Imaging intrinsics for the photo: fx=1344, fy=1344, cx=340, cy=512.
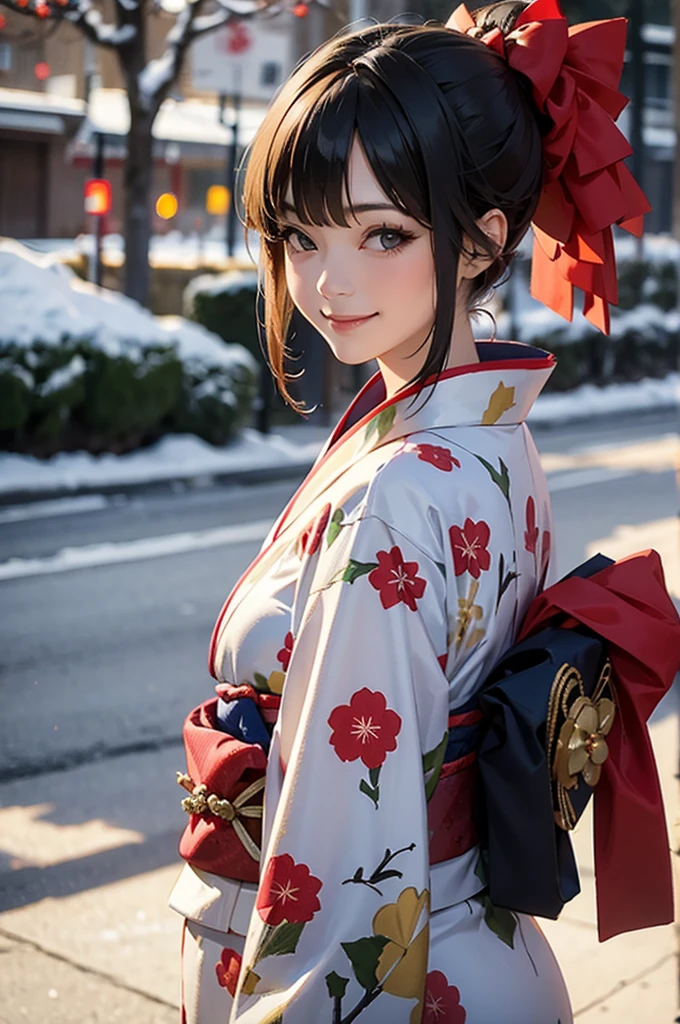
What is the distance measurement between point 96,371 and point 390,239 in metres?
8.21

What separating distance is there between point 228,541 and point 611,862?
587 centimetres

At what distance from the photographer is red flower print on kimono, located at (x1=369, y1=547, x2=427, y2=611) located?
50.9 inches

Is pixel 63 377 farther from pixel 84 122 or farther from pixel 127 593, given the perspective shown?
pixel 127 593

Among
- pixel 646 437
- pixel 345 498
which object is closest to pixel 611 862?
pixel 345 498

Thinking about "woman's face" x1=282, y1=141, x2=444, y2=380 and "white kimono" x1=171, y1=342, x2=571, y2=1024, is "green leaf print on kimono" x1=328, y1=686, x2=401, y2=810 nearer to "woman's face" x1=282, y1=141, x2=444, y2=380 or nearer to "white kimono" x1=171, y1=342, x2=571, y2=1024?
"white kimono" x1=171, y1=342, x2=571, y2=1024

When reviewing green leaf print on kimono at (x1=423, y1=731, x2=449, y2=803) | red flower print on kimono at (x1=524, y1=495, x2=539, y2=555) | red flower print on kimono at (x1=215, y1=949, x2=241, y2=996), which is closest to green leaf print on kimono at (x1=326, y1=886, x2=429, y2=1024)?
green leaf print on kimono at (x1=423, y1=731, x2=449, y2=803)

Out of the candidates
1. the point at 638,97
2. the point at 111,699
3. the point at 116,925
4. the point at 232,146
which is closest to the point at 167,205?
the point at 232,146

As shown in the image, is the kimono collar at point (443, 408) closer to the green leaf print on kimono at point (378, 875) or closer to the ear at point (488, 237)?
the ear at point (488, 237)

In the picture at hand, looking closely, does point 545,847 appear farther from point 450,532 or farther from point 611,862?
point 450,532

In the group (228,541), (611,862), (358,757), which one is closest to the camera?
(358,757)

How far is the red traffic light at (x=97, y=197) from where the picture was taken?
10336 millimetres

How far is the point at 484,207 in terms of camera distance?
1.44 meters

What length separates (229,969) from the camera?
1452 mm

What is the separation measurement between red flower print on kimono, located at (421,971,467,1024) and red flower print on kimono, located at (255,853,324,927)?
0.58ft
